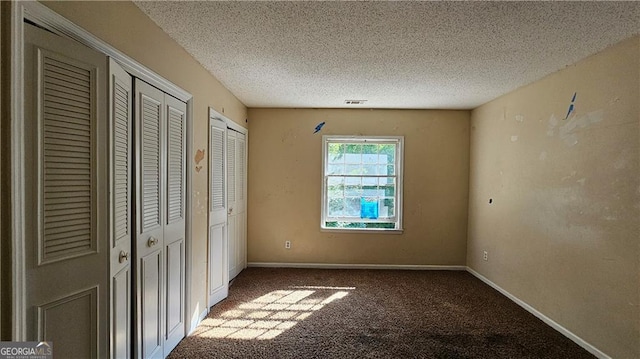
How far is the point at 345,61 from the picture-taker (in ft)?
8.47

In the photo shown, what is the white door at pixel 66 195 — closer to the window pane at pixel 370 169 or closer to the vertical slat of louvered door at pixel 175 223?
the vertical slat of louvered door at pixel 175 223

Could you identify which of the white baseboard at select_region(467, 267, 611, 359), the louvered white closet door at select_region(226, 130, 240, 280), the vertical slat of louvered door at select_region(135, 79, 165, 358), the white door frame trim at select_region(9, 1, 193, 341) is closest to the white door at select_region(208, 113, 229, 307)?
the louvered white closet door at select_region(226, 130, 240, 280)

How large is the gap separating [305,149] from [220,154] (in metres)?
1.50

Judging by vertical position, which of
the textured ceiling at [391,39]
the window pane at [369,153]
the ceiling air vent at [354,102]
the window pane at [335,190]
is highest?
the ceiling air vent at [354,102]

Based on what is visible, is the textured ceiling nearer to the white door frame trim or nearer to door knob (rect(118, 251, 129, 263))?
the white door frame trim

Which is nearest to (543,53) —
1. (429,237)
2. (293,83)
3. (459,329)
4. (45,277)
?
(293,83)

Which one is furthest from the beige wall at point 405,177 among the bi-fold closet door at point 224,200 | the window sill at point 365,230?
the bi-fold closet door at point 224,200

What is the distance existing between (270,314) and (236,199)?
165 cm

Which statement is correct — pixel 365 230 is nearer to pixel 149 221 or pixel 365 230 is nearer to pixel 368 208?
pixel 368 208

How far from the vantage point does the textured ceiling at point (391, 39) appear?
1.78m

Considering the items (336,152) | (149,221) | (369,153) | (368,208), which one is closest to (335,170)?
(336,152)

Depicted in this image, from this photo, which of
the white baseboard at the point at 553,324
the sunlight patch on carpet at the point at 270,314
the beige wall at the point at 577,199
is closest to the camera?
the beige wall at the point at 577,199

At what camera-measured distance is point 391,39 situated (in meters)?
2.16

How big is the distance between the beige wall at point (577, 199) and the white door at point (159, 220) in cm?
328
